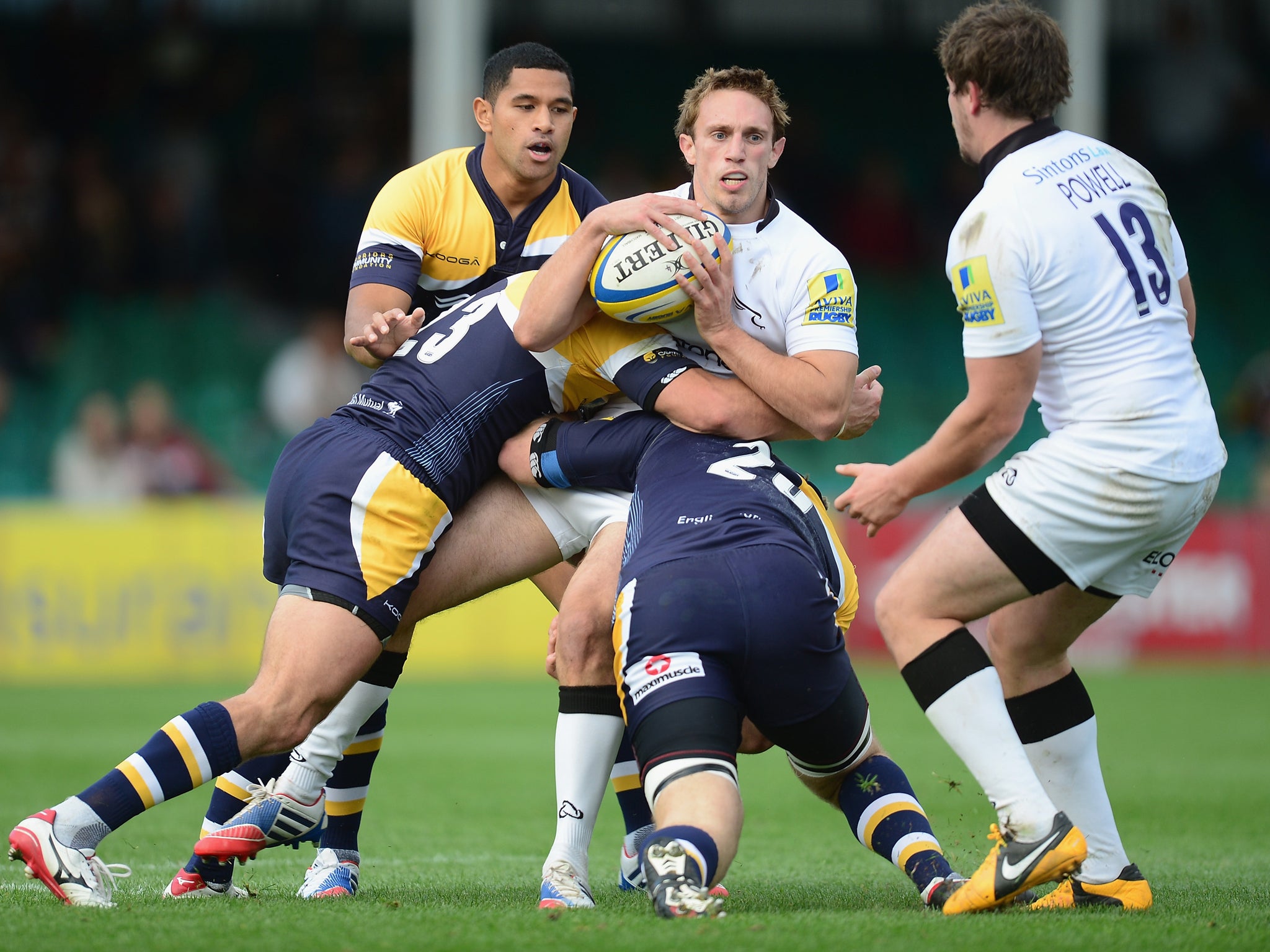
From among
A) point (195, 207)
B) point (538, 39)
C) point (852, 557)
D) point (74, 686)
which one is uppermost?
point (538, 39)

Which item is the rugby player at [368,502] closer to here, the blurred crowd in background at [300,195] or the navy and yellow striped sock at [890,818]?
the navy and yellow striped sock at [890,818]

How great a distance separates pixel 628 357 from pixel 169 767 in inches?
68.4

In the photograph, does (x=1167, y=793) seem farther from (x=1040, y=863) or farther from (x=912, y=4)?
(x=912, y=4)

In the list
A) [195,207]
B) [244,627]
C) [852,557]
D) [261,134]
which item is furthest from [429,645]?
[261,134]

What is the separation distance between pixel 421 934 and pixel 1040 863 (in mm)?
1537

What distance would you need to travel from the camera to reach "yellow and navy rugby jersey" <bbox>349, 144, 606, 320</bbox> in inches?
197

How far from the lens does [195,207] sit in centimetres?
1536

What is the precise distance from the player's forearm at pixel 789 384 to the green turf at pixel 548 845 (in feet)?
4.42

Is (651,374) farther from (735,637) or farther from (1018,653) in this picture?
(1018,653)

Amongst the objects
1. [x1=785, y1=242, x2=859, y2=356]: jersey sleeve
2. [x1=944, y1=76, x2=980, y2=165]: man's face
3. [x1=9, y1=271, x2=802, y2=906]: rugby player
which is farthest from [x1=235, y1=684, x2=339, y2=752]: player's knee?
[x1=944, y1=76, x2=980, y2=165]: man's face

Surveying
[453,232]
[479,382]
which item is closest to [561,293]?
[479,382]

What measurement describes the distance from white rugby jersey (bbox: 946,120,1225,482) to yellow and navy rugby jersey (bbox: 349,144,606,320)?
1.59m

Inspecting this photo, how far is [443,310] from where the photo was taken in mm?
5293

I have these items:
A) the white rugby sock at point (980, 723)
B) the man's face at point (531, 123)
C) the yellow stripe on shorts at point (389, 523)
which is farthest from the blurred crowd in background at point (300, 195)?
the white rugby sock at point (980, 723)
